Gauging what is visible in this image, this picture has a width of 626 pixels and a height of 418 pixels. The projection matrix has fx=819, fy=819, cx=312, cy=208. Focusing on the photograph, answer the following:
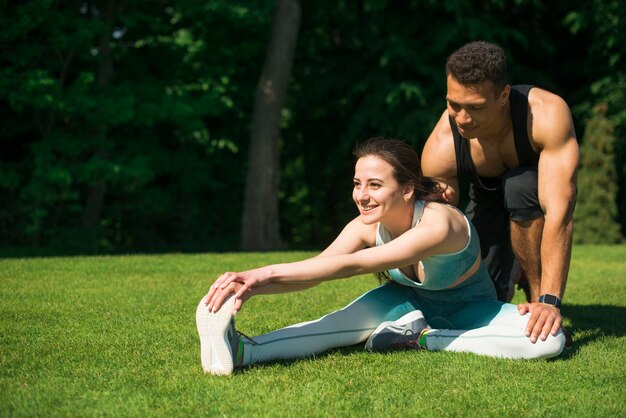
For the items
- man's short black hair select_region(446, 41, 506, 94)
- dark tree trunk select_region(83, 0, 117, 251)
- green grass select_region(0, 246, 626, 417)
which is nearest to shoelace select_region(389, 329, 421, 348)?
green grass select_region(0, 246, 626, 417)

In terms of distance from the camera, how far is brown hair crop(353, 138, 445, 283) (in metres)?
4.43

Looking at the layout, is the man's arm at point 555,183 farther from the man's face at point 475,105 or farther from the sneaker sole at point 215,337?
the sneaker sole at point 215,337

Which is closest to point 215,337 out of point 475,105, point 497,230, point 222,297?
point 222,297

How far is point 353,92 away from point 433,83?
1.72 m

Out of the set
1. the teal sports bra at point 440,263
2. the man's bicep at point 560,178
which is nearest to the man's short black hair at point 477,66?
the man's bicep at point 560,178

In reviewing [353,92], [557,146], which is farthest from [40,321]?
[353,92]

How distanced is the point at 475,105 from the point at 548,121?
0.50 m

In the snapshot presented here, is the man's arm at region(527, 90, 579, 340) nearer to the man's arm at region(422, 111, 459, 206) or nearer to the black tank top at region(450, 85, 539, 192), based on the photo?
the black tank top at region(450, 85, 539, 192)

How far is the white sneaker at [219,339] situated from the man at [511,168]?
5.25ft

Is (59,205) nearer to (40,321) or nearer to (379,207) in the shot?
(40,321)

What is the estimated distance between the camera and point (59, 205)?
1442 cm

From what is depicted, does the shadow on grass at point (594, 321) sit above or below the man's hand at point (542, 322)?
below

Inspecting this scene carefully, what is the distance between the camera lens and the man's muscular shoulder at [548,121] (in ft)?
16.5

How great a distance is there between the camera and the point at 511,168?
556 centimetres
